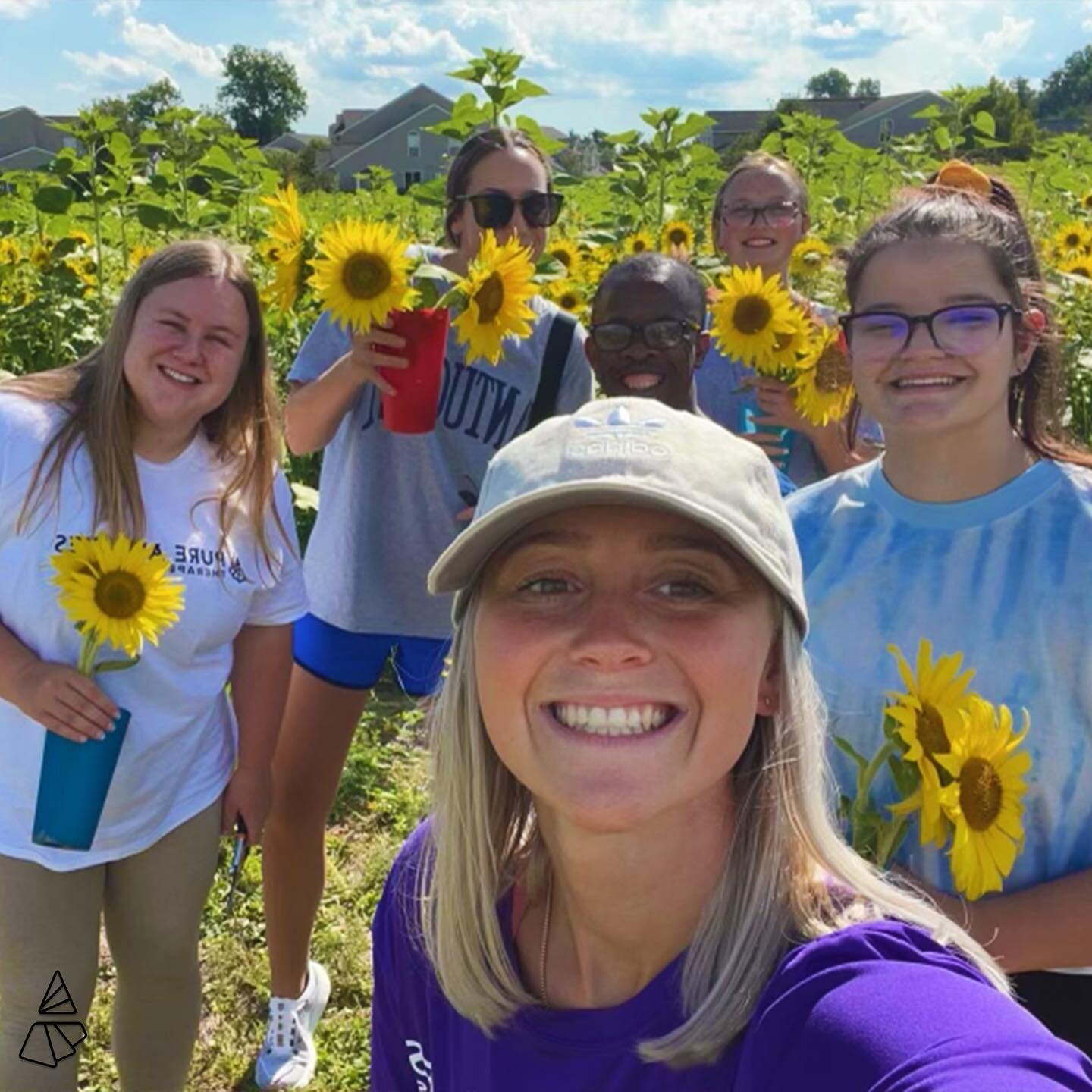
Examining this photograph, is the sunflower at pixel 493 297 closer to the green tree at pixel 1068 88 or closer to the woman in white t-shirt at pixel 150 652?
the woman in white t-shirt at pixel 150 652

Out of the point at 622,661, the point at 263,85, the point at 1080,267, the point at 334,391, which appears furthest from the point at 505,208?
the point at 263,85

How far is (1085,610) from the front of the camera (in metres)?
1.50

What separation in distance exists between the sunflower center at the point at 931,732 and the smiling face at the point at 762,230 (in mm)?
2254

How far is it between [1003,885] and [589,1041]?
0.71 m

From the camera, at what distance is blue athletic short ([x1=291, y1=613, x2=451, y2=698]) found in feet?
8.48

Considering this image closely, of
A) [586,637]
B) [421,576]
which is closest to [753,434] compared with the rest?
[421,576]

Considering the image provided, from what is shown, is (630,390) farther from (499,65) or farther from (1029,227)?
(499,65)

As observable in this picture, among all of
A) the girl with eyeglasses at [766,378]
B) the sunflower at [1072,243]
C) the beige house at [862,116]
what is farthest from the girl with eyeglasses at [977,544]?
the beige house at [862,116]

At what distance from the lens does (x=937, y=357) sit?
1705mm

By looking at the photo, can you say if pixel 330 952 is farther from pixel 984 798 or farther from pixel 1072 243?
pixel 1072 243

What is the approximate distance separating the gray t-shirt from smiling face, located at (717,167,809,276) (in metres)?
1.07

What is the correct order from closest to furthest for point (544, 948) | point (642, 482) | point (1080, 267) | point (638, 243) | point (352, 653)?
point (642, 482), point (544, 948), point (352, 653), point (1080, 267), point (638, 243)

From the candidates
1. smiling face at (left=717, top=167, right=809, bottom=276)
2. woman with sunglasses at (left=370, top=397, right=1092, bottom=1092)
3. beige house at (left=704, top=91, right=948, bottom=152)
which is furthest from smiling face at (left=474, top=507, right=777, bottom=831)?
beige house at (left=704, top=91, right=948, bottom=152)

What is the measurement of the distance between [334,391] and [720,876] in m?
1.55
